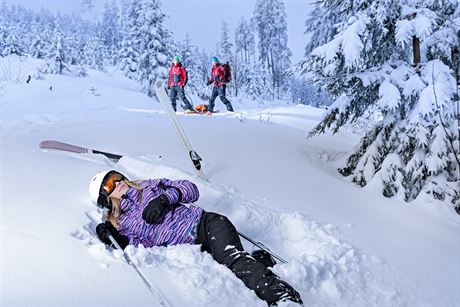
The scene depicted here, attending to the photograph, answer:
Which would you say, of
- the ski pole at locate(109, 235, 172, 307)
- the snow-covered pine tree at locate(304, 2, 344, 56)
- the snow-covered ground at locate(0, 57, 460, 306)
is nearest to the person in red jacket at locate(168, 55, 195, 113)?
the snow-covered ground at locate(0, 57, 460, 306)

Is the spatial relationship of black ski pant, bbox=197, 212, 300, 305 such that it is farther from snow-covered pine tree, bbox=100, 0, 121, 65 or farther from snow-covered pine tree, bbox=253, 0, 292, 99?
snow-covered pine tree, bbox=100, 0, 121, 65

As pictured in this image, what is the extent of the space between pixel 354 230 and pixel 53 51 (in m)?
36.2

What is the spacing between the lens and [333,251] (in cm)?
351

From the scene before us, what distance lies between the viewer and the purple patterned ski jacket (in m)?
3.51

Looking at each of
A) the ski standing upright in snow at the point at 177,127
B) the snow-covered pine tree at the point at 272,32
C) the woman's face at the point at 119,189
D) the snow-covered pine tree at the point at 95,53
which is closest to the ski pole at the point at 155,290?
the woman's face at the point at 119,189

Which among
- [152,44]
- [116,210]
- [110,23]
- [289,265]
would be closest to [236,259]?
[289,265]

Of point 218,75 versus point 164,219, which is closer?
point 164,219

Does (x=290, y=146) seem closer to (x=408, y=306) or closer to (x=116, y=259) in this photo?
(x=408, y=306)

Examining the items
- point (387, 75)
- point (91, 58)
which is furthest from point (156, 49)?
point (91, 58)

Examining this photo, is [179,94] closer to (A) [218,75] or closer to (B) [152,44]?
(A) [218,75]

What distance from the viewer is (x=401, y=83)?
223 inches

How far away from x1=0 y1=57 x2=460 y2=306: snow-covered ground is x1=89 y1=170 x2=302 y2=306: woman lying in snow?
126mm

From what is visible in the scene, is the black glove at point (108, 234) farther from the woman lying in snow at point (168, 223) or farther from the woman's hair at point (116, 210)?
the woman's hair at point (116, 210)

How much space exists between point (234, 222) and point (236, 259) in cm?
115
